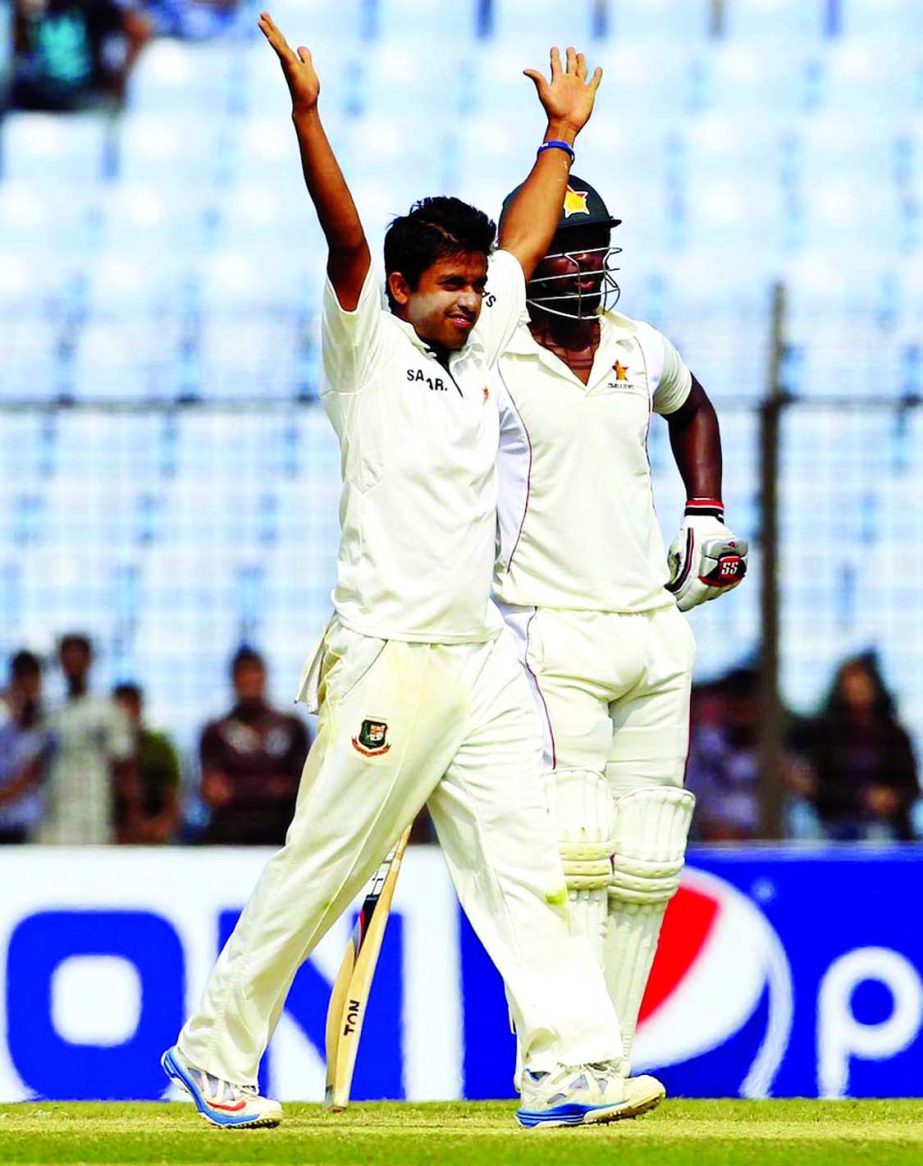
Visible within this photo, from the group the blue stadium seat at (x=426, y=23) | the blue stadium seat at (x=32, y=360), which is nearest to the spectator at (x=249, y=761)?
the blue stadium seat at (x=32, y=360)

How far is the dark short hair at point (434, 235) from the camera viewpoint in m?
4.76

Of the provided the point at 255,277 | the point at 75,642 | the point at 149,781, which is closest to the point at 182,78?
the point at 255,277

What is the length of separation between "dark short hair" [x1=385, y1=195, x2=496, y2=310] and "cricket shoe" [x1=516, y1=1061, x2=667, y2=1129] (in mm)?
1631

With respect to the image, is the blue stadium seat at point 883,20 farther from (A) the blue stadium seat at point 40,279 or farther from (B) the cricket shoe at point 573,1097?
(B) the cricket shoe at point 573,1097

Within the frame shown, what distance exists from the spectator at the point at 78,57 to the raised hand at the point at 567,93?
38.5 feet

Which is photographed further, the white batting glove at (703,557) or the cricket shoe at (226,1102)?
the white batting glove at (703,557)

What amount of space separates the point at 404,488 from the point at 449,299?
408mm

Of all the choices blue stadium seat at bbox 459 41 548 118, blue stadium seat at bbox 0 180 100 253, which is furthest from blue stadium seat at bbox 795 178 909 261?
blue stadium seat at bbox 0 180 100 253

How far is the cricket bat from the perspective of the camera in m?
5.18

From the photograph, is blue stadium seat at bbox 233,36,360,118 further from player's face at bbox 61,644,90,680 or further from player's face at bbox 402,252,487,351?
player's face at bbox 402,252,487,351

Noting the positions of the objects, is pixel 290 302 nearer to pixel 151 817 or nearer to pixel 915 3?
pixel 151 817

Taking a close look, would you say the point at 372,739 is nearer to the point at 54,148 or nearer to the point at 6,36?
the point at 54,148

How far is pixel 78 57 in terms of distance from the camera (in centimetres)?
1705

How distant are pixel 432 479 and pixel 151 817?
14.4 feet
